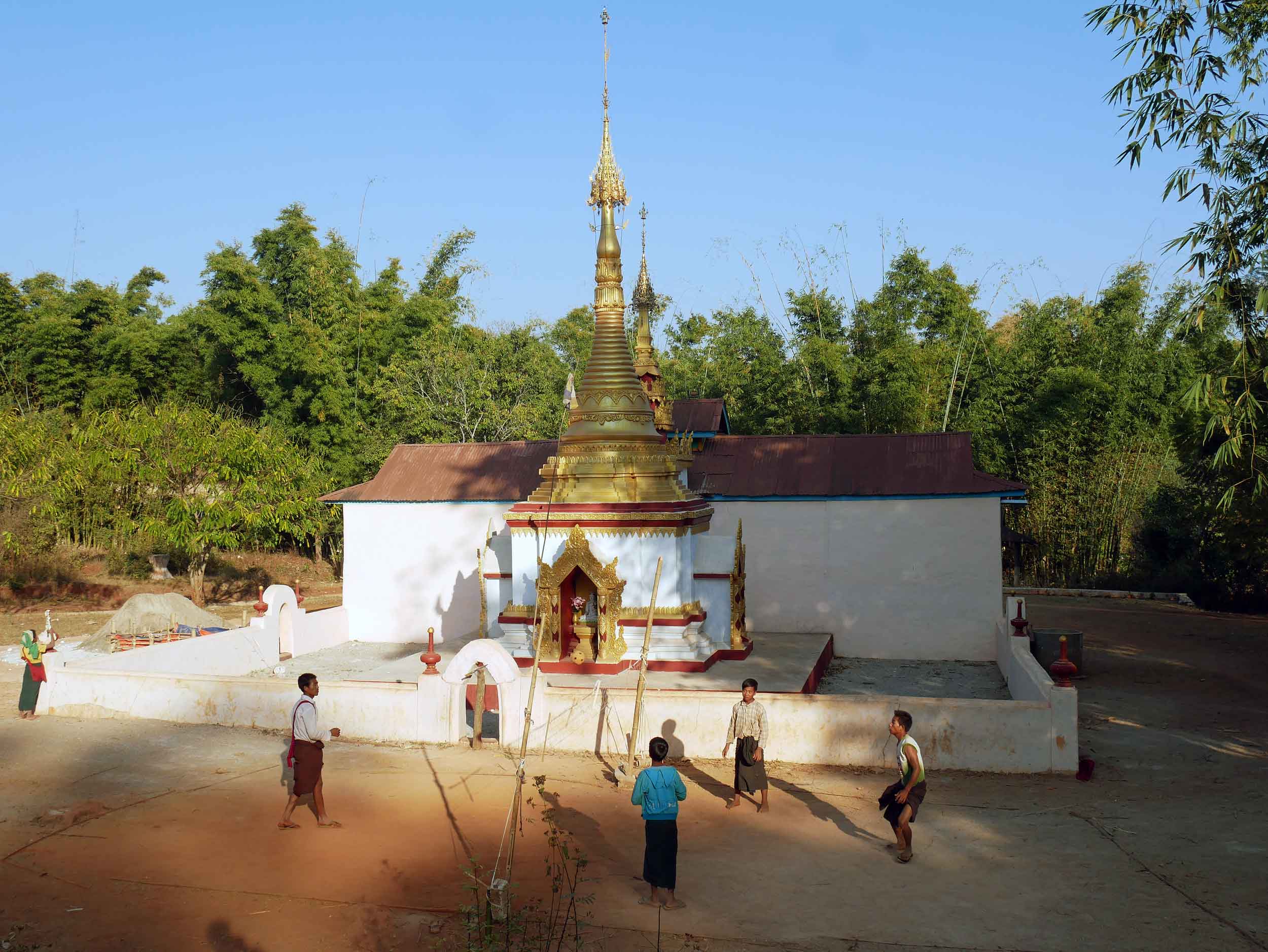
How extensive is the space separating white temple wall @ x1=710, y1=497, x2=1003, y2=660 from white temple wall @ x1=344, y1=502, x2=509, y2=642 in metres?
5.24

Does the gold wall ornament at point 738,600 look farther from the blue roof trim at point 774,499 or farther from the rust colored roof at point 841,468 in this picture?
the rust colored roof at point 841,468

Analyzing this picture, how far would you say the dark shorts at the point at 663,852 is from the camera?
7.54m

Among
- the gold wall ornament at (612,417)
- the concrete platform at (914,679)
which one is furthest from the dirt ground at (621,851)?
the gold wall ornament at (612,417)

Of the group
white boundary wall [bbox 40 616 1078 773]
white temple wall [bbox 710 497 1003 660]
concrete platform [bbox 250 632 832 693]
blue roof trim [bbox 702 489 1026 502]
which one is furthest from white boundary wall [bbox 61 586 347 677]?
white temple wall [bbox 710 497 1003 660]

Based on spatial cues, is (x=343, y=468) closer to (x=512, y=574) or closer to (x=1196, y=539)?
(x=512, y=574)

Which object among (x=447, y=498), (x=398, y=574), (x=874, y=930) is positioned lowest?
(x=874, y=930)

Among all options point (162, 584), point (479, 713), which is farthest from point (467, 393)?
point (479, 713)

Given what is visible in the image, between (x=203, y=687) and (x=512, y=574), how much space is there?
17.3ft

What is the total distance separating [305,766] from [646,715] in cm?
406

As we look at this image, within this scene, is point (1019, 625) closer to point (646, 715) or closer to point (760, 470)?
point (760, 470)

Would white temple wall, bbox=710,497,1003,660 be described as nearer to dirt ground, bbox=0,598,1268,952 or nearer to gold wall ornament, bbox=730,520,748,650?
gold wall ornament, bbox=730,520,748,650

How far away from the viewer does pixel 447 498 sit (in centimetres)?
2091

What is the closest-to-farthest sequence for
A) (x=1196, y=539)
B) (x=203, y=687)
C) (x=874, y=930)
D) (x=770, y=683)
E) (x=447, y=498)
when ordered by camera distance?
(x=874, y=930), (x=203, y=687), (x=770, y=683), (x=447, y=498), (x=1196, y=539)

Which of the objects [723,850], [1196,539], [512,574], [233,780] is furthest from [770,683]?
[1196,539]
